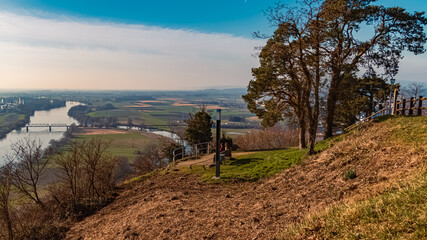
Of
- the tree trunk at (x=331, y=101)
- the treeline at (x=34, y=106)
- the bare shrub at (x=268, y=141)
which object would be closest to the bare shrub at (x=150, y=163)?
the bare shrub at (x=268, y=141)

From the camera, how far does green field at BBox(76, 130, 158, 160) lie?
62722mm

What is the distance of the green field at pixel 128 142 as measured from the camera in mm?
62722

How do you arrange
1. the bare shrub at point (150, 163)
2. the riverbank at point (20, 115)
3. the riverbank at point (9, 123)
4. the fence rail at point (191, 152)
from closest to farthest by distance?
the fence rail at point (191, 152) < the bare shrub at point (150, 163) < the riverbank at point (9, 123) < the riverbank at point (20, 115)

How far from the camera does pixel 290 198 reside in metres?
7.35

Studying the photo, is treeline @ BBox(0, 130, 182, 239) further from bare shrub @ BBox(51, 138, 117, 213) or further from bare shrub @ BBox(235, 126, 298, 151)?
bare shrub @ BBox(235, 126, 298, 151)

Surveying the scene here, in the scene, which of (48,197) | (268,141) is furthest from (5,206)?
(268,141)

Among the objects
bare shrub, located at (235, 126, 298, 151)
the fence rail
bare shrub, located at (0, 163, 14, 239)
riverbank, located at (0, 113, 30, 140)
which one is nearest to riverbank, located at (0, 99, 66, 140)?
riverbank, located at (0, 113, 30, 140)

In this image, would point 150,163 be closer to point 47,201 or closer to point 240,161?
point 47,201

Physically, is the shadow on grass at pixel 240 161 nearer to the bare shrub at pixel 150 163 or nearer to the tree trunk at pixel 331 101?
the tree trunk at pixel 331 101

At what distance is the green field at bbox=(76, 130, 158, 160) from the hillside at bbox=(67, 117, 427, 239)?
172 ft

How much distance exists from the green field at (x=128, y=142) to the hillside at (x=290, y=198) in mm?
52466

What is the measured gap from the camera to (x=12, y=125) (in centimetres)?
9238

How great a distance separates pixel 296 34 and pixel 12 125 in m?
110

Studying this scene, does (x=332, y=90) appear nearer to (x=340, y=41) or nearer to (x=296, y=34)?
(x=340, y=41)
